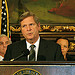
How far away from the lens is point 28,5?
832cm

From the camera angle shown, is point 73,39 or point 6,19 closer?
point 6,19

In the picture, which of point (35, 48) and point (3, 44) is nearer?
point (35, 48)

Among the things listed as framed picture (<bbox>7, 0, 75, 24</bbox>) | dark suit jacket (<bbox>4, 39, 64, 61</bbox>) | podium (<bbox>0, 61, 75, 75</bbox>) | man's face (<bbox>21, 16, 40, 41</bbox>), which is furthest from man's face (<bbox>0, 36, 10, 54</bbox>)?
framed picture (<bbox>7, 0, 75, 24</bbox>)

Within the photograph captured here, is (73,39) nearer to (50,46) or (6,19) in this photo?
(6,19)

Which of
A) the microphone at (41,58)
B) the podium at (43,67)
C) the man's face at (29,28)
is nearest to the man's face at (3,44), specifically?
the man's face at (29,28)

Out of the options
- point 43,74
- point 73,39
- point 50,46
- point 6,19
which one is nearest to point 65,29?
point 73,39

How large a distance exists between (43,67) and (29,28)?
74cm

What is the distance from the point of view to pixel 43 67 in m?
2.31

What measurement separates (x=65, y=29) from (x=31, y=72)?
20.1ft

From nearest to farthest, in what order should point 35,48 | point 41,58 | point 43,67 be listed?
point 43,67 → point 41,58 → point 35,48

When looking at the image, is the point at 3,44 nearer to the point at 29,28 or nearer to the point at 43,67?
the point at 29,28

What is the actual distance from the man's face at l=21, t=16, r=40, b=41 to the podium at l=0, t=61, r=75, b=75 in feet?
2.11

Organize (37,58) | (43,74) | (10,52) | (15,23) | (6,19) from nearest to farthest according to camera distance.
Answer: (43,74) < (37,58) < (10,52) < (6,19) < (15,23)

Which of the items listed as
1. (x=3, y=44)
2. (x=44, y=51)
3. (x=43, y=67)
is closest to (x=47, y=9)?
(x=3, y=44)
